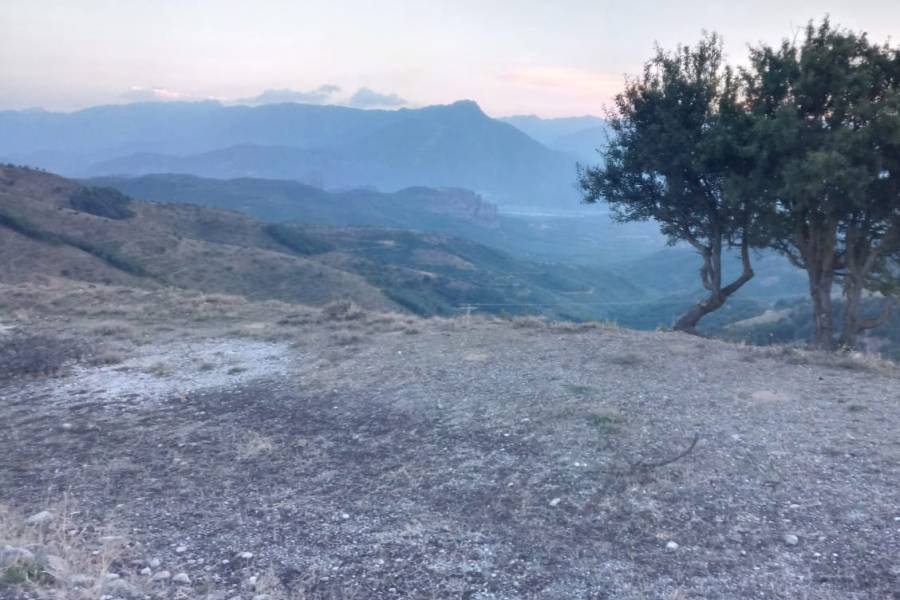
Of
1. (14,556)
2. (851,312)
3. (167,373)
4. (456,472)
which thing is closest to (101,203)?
(167,373)

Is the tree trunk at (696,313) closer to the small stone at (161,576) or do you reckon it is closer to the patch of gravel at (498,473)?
the patch of gravel at (498,473)

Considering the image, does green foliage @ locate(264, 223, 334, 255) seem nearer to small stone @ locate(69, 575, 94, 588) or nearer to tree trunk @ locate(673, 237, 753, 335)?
tree trunk @ locate(673, 237, 753, 335)

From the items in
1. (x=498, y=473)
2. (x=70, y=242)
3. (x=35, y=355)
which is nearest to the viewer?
(x=498, y=473)

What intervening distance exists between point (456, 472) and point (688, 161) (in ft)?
32.6


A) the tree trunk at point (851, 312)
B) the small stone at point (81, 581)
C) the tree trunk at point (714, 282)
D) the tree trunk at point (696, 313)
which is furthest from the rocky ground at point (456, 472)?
the tree trunk at point (696, 313)

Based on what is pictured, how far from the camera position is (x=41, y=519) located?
6.54 m

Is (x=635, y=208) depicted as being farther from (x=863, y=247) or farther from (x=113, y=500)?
(x=113, y=500)

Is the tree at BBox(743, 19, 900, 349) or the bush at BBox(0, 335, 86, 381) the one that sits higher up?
the tree at BBox(743, 19, 900, 349)

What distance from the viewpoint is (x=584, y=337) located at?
14.0 meters

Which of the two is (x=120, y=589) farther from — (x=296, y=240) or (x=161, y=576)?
(x=296, y=240)

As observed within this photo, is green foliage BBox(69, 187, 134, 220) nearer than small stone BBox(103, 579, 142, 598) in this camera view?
No

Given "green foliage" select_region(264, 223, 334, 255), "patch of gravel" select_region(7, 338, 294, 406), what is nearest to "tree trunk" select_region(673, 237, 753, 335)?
"patch of gravel" select_region(7, 338, 294, 406)

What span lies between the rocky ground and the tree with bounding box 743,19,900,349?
294cm

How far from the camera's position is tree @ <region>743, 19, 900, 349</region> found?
12.7m
